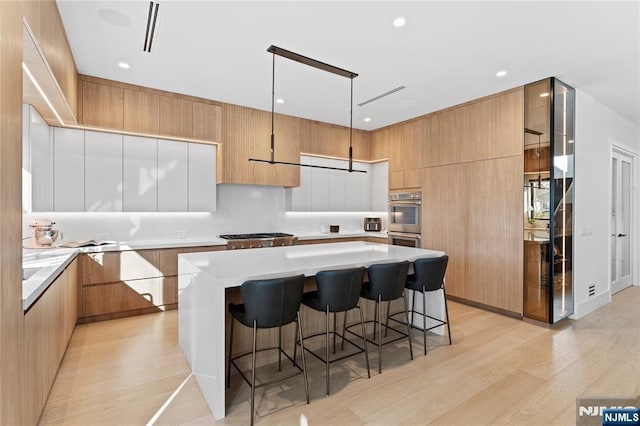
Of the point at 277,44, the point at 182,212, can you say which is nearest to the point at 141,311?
the point at 182,212

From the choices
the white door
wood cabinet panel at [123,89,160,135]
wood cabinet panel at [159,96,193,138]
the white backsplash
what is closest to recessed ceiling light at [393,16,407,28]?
wood cabinet panel at [159,96,193,138]

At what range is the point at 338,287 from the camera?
7.77 ft

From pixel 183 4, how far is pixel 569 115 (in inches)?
168

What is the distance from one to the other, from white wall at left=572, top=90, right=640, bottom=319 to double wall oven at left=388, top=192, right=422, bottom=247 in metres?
2.01

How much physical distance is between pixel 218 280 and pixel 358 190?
4471 millimetres

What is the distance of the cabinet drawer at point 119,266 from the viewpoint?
3.64 metres

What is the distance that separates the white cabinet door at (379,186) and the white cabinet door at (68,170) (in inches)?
180

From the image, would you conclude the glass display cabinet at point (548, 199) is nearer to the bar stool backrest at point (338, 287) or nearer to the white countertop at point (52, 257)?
the bar stool backrest at point (338, 287)

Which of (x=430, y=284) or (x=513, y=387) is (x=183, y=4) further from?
(x=513, y=387)

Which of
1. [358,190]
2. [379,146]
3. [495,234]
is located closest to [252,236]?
[358,190]

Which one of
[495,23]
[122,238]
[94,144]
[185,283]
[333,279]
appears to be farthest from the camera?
[122,238]

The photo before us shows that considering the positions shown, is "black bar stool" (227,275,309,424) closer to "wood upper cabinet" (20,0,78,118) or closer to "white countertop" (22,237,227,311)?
"white countertop" (22,237,227,311)

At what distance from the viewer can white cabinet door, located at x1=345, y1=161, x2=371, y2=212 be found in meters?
6.09

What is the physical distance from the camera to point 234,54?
3.15m
